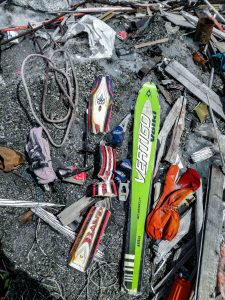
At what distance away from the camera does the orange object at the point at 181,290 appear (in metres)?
6.13

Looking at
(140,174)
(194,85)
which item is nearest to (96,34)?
(194,85)

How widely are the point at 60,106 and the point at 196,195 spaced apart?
9.26ft

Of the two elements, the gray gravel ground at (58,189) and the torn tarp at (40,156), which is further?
the torn tarp at (40,156)

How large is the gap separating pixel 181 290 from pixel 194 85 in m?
3.82

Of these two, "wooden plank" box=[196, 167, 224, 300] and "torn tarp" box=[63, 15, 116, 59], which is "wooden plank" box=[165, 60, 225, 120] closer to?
"torn tarp" box=[63, 15, 116, 59]

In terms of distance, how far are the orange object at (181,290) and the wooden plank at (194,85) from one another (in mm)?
3209

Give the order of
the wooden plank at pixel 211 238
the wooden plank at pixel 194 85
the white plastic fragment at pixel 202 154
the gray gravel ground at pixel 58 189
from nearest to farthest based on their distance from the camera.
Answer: the wooden plank at pixel 211 238 → the gray gravel ground at pixel 58 189 → the white plastic fragment at pixel 202 154 → the wooden plank at pixel 194 85

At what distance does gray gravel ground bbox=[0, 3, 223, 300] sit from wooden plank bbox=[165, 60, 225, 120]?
7.5 inches

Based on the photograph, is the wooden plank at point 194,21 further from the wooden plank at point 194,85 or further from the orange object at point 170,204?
the orange object at point 170,204

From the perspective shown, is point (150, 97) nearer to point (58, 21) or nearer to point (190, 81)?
point (190, 81)

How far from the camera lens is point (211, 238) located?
20.8ft

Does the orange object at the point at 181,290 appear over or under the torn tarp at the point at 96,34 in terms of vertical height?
under

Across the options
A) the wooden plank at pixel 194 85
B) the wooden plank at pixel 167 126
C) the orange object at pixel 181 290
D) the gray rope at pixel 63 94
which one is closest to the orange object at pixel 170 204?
the wooden plank at pixel 167 126

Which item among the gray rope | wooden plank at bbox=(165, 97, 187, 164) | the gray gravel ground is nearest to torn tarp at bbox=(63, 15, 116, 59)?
the gray gravel ground
